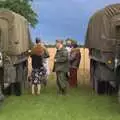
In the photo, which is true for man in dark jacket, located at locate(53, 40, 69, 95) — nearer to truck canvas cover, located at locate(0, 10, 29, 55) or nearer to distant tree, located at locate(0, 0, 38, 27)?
truck canvas cover, located at locate(0, 10, 29, 55)

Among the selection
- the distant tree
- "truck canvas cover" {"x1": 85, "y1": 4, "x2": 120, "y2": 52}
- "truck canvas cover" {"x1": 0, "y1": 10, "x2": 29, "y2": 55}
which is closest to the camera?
"truck canvas cover" {"x1": 0, "y1": 10, "x2": 29, "y2": 55}

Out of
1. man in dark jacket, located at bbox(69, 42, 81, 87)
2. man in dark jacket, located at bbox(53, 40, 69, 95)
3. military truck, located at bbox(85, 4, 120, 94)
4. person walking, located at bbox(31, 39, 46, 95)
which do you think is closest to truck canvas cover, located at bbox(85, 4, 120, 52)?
military truck, located at bbox(85, 4, 120, 94)

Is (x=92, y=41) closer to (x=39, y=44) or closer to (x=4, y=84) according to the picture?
(x=39, y=44)

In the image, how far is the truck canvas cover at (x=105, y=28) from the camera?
19359 mm

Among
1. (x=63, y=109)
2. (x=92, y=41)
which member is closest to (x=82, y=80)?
(x=92, y=41)

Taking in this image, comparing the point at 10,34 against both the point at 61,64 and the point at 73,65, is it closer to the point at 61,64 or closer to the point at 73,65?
the point at 61,64

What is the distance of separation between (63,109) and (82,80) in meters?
9.19

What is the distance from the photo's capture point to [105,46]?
19.3 m

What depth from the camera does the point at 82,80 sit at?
25578mm

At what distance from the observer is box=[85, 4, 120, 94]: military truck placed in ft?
61.3

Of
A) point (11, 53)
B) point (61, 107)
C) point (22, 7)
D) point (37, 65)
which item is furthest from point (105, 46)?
point (22, 7)

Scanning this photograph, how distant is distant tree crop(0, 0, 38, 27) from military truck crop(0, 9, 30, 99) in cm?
2481

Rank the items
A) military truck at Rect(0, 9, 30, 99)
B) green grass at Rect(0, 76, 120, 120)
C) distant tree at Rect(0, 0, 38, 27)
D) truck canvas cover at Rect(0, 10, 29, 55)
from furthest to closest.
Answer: distant tree at Rect(0, 0, 38, 27), truck canvas cover at Rect(0, 10, 29, 55), military truck at Rect(0, 9, 30, 99), green grass at Rect(0, 76, 120, 120)

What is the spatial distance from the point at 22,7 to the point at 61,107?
29603 millimetres
